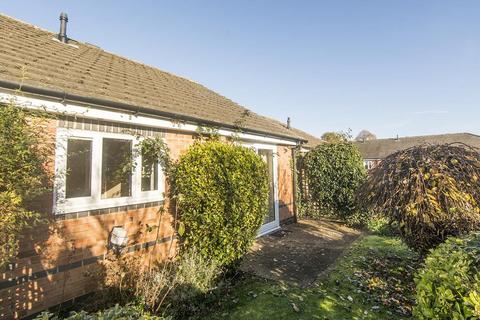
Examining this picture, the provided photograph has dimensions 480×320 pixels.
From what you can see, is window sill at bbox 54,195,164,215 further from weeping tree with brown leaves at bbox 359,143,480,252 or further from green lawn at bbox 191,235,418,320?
weeping tree with brown leaves at bbox 359,143,480,252

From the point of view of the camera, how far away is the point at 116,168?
5434mm

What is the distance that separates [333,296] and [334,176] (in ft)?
25.1

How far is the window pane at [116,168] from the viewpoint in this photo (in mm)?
5219

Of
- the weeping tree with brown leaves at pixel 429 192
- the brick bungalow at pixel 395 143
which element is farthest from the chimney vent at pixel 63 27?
the brick bungalow at pixel 395 143

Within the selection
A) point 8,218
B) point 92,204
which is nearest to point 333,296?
point 92,204

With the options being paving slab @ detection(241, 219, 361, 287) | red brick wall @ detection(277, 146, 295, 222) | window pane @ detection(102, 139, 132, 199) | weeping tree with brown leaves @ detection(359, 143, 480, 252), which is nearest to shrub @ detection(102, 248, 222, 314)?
window pane @ detection(102, 139, 132, 199)

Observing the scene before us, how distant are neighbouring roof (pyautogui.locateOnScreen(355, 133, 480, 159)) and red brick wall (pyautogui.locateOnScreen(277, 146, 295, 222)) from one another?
37916 mm

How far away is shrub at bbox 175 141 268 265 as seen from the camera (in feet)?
17.8

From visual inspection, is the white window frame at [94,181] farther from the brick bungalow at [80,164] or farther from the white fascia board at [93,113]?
the white fascia board at [93,113]

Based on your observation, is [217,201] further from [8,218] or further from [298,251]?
[298,251]

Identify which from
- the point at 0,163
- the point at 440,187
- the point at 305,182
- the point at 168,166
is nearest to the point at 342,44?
the point at 305,182

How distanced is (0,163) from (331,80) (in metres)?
17.5

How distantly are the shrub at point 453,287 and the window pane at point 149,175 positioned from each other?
5247 millimetres

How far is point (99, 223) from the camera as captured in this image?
4.85 metres
